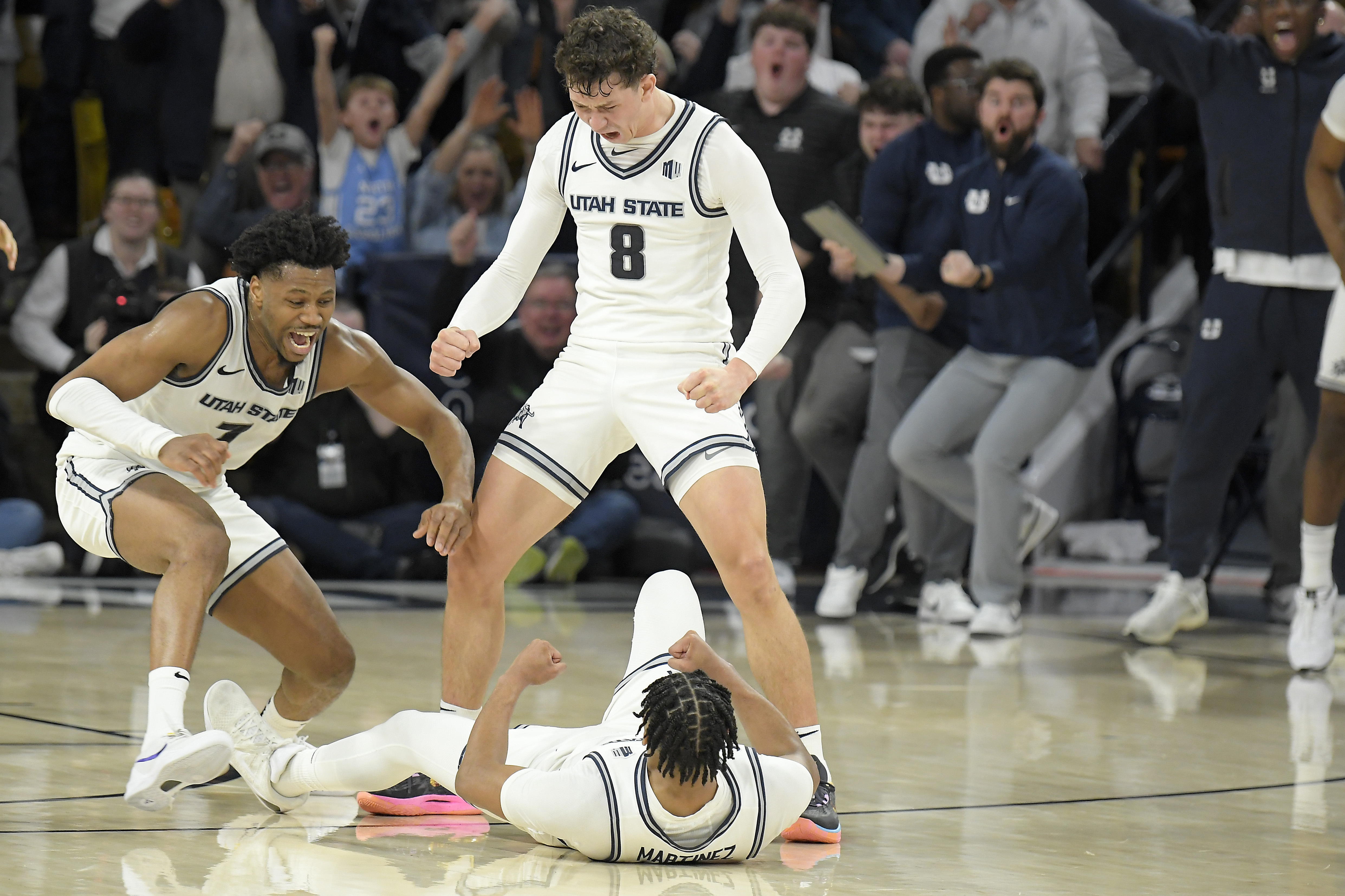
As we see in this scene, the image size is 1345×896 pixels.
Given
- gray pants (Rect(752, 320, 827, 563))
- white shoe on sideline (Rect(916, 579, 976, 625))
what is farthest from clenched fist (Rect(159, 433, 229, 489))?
gray pants (Rect(752, 320, 827, 563))

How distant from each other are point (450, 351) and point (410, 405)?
27cm

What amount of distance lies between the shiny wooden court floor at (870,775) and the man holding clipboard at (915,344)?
52cm

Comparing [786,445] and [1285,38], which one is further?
[786,445]

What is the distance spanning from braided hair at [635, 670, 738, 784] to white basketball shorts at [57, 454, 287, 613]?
1156 mm

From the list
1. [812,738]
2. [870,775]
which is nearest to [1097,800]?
[870,775]

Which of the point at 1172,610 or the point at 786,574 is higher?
the point at 1172,610

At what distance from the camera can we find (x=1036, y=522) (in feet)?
26.0

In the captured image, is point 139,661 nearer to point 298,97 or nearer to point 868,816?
point 868,816

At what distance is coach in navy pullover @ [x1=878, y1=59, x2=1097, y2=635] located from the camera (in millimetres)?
7191

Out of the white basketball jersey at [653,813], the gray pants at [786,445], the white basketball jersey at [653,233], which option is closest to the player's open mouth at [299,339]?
the white basketball jersey at [653,233]

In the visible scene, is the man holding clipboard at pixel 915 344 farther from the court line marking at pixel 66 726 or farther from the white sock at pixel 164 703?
the white sock at pixel 164 703

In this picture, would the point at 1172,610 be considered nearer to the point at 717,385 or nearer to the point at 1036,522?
the point at 1036,522

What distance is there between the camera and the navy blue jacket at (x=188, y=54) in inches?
352

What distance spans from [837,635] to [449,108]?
4334mm
